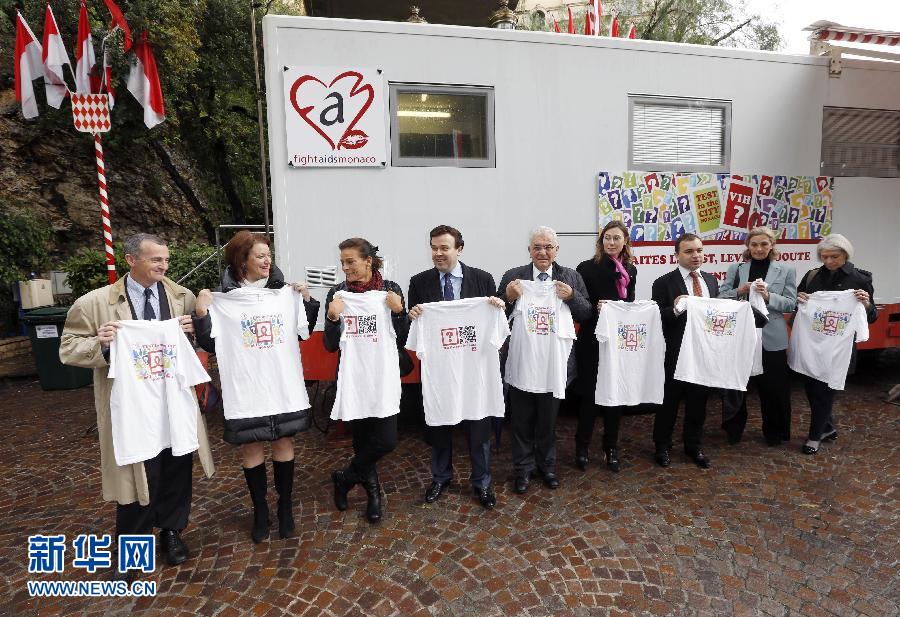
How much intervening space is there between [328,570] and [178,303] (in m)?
1.97

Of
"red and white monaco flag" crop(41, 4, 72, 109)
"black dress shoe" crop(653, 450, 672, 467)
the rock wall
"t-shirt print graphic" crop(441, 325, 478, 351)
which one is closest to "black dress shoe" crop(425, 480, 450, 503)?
"t-shirt print graphic" crop(441, 325, 478, 351)

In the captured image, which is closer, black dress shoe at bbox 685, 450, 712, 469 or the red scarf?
the red scarf

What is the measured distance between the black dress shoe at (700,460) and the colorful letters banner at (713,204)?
221 centimetres

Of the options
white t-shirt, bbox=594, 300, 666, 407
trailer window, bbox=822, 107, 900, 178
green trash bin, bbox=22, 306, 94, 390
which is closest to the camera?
white t-shirt, bbox=594, 300, 666, 407

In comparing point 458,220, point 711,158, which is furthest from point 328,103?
point 711,158

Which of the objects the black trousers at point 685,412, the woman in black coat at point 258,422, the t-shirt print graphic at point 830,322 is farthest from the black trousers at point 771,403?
the woman in black coat at point 258,422

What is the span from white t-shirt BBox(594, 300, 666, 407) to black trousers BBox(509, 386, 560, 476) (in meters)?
0.48

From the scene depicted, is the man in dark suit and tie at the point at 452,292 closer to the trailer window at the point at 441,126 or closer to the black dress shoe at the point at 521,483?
the black dress shoe at the point at 521,483

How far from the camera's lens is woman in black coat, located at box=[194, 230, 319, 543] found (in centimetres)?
324

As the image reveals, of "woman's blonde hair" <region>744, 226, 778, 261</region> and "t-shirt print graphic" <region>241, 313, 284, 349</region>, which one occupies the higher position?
"woman's blonde hair" <region>744, 226, 778, 261</region>

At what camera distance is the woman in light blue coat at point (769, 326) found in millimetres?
4445

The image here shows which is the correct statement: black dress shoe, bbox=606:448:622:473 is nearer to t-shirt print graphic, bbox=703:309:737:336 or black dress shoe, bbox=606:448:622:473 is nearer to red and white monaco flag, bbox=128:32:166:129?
t-shirt print graphic, bbox=703:309:737:336

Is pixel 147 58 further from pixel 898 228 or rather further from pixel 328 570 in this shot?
pixel 898 228

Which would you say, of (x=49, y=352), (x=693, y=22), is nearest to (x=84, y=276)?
(x=49, y=352)
